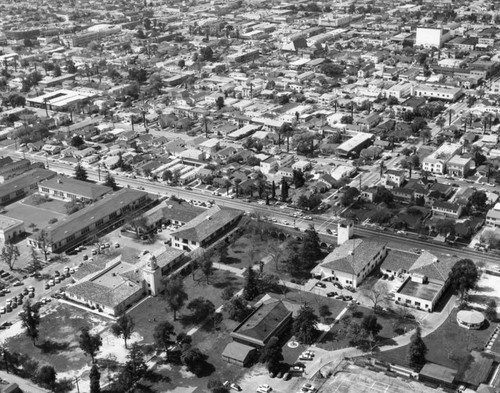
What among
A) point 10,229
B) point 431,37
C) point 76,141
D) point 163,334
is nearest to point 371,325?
point 163,334

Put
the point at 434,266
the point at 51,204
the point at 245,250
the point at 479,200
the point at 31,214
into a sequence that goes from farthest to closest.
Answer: the point at 51,204, the point at 31,214, the point at 479,200, the point at 245,250, the point at 434,266

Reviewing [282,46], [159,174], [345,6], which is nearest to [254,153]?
[159,174]

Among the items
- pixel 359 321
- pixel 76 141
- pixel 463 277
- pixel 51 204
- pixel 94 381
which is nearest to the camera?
pixel 94 381

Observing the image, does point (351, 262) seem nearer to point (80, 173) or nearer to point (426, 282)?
point (426, 282)

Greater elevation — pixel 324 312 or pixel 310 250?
pixel 310 250

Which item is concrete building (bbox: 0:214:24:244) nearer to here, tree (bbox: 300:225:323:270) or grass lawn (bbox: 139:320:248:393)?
grass lawn (bbox: 139:320:248:393)

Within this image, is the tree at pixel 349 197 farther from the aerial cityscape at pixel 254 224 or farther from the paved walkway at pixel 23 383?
the paved walkway at pixel 23 383

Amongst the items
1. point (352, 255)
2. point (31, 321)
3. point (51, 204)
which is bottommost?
point (51, 204)
